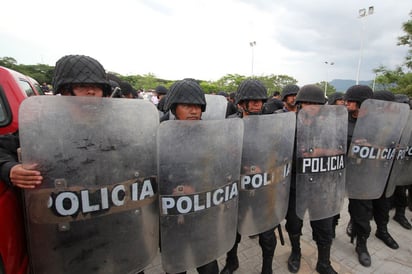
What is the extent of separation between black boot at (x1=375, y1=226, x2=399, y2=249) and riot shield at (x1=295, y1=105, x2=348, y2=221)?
1.52 meters

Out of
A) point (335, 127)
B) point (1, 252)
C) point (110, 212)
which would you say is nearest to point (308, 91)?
point (335, 127)

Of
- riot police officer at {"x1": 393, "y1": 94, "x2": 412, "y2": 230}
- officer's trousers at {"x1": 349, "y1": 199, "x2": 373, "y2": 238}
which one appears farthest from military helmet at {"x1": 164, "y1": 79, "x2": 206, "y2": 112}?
riot police officer at {"x1": 393, "y1": 94, "x2": 412, "y2": 230}

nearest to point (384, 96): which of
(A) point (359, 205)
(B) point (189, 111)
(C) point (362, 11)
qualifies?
(A) point (359, 205)

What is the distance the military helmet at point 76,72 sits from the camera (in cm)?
131

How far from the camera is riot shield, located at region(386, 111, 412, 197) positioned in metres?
2.41

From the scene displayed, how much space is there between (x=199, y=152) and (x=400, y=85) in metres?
25.1

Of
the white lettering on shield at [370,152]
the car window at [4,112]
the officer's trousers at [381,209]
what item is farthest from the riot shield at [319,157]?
the car window at [4,112]

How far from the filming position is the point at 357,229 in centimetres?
259

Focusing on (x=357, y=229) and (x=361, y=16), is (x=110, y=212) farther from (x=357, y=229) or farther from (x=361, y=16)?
(x=361, y=16)

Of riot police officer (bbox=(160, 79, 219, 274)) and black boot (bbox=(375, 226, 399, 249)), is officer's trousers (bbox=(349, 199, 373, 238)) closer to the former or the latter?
black boot (bbox=(375, 226, 399, 249))

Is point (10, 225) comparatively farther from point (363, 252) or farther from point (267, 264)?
point (363, 252)

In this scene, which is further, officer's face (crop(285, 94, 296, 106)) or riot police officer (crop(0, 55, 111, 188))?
officer's face (crop(285, 94, 296, 106))

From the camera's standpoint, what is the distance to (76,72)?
1.32 m

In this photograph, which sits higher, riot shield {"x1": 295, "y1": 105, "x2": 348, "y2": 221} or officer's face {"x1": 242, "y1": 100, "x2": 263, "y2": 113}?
officer's face {"x1": 242, "y1": 100, "x2": 263, "y2": 113}
